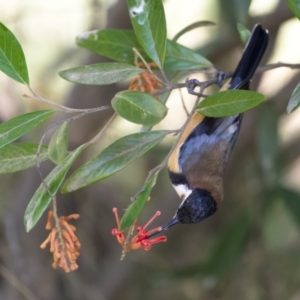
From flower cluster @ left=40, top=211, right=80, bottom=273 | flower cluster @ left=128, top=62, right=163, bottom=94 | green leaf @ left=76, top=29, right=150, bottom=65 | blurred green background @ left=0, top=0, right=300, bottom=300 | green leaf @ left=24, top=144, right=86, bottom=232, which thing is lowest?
blurred green background @ left=0, top=0, right=300, bottom=300

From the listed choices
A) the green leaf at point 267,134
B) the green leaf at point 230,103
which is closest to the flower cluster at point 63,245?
the green leaf at point 230,103

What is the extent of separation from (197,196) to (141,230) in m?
0.36

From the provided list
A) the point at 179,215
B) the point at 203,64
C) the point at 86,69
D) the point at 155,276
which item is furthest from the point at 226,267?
the point at 86,69

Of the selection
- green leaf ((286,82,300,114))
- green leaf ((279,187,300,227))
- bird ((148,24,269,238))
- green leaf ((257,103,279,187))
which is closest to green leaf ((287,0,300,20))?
green leaf ((286,82,300,114))

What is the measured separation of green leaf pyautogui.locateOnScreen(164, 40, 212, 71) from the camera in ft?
3.63

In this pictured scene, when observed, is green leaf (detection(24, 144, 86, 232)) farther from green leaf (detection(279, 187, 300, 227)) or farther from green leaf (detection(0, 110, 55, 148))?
green leaf (detection(279, 187, 300, 227))

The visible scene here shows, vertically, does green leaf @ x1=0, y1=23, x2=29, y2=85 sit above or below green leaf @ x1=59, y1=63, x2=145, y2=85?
above

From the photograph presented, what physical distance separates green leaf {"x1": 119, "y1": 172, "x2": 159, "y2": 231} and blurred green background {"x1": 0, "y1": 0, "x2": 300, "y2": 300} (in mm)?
763

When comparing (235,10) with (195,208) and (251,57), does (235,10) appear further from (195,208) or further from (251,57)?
(195,208)

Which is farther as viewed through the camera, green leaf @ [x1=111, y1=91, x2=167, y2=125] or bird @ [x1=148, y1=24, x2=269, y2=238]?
bird @ [x1=148, y1=24, x2=269, y2=238]

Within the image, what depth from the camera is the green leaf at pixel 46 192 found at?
837 mm

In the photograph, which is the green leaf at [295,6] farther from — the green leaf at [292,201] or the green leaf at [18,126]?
the green leaf at [292,201]

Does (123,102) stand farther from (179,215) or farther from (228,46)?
(228,46)

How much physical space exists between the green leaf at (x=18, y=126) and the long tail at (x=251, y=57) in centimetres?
47
